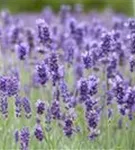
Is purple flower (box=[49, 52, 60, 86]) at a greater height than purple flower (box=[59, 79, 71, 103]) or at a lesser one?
greater

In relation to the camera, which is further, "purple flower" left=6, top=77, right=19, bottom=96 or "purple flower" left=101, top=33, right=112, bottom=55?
"purple flower" left=101, top=33, right=112, bottom=55

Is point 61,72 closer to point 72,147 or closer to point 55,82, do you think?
point 55,82

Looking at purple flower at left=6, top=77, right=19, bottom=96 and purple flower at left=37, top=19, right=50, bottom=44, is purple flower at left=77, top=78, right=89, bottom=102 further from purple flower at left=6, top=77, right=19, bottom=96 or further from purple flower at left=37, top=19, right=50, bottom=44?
purple flower at left=37, top=19, right=50, bottom=44

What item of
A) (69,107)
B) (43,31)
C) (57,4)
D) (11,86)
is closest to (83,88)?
(69,107)


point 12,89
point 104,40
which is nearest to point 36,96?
point 104,40

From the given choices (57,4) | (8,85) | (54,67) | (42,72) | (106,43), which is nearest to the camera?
(8,85)

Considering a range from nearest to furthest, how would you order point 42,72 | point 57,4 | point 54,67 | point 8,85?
point 8,85 < point 42,72 < point 54,67 < point 57,4

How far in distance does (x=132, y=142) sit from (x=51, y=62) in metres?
0.80

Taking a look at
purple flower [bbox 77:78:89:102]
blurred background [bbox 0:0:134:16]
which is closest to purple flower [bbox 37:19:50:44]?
purple flower [bbox 77:78:89:102]

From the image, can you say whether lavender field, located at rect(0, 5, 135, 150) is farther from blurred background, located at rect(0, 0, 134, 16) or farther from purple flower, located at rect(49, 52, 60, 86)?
blurred background, located at rect(0, 0, 134, 16)

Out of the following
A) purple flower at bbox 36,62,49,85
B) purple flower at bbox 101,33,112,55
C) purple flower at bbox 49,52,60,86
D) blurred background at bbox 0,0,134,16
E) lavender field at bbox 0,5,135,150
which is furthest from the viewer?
blurred background at bbox 0,0,134,16

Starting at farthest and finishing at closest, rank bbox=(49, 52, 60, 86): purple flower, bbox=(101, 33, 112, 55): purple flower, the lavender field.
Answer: bbox=(101, 33, 112, 55): purple flower < bbox=(49, 52, 60, 86): purple flower < the lavender field

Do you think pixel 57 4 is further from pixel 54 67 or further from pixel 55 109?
pixel 55 109

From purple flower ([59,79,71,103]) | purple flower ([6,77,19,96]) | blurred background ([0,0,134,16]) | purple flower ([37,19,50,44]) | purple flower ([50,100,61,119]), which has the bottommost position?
purple flower ([50,100,61,119])
